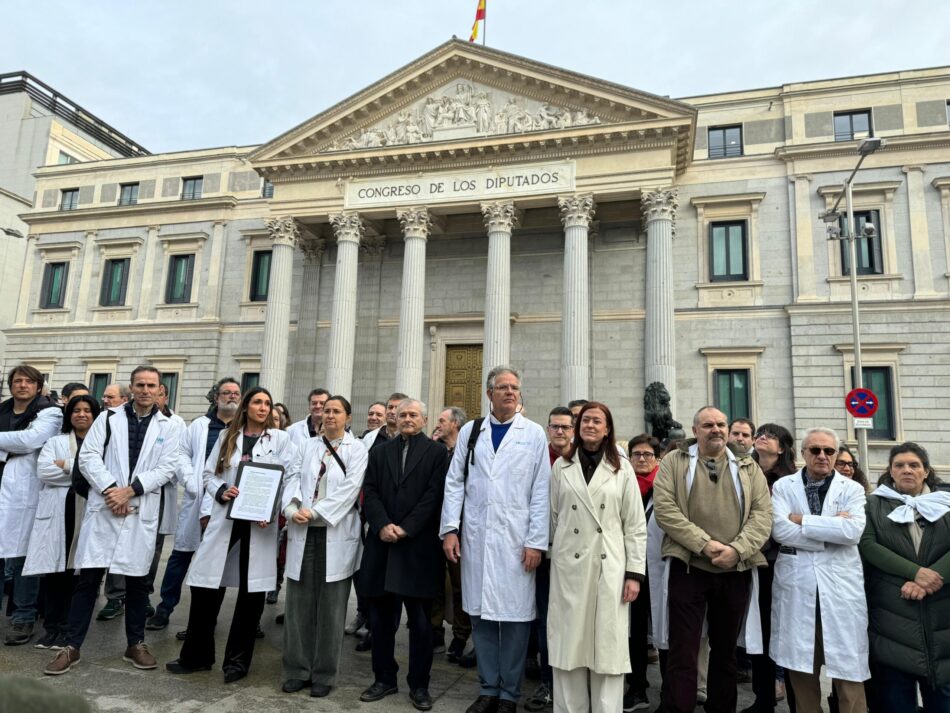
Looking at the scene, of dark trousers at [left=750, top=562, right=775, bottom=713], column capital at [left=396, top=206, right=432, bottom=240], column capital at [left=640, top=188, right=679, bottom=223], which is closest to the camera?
dark trousers at [left=750, top=562, right=775, bottom=713]

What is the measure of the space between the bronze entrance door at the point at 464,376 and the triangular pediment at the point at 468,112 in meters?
7.42

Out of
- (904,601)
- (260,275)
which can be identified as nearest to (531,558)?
(904,601)

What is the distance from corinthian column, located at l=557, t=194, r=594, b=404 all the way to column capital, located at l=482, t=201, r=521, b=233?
1.68m

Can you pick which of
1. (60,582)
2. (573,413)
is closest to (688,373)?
(573,413)

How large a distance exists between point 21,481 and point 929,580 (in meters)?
8.20

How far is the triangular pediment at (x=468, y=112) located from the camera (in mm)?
21031

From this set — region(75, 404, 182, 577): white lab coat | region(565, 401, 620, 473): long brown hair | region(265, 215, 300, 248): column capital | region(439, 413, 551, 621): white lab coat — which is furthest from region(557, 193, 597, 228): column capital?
region(75, 404, 182, 577): white lab coat

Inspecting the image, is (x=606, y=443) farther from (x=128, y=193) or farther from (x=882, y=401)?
(x=128, y=193)

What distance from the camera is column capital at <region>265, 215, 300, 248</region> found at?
23.9 metres

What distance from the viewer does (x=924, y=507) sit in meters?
4.66

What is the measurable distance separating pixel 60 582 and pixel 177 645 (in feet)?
4.34

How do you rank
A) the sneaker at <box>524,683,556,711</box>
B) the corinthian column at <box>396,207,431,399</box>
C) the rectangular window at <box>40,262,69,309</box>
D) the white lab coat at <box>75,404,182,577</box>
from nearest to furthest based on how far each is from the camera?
the sneaker at <box>524,683,556,711</box>
the white lab coat at <box>75,404,182,577</box>
the corinthian column at <box>396,207,431,399</box>
the rectangular window at <box>40,262,69,309</box>

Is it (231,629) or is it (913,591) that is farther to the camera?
(231,629)

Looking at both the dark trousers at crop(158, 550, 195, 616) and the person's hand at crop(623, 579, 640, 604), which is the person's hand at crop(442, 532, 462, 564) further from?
the dark trousers at crop(158, 550, 195, 616)
